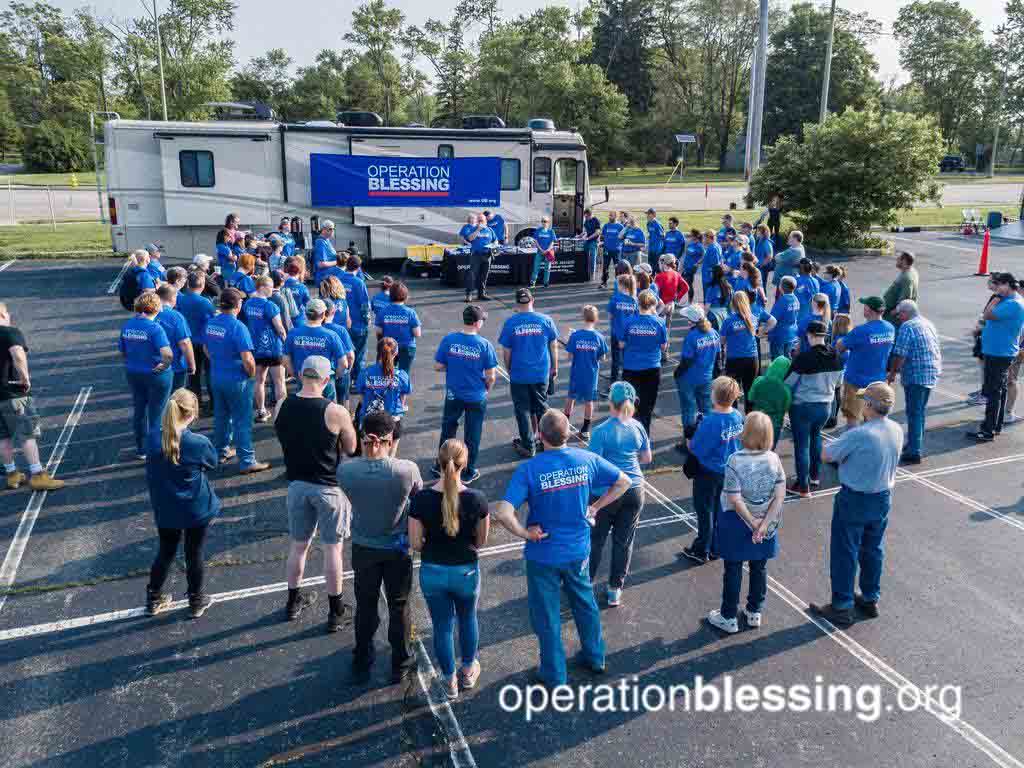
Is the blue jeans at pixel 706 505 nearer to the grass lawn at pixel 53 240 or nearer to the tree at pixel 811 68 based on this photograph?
the grass lawn at pixel 53 240

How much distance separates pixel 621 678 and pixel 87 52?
6407cm

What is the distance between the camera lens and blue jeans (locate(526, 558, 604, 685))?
15.9 ft

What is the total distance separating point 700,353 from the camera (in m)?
8.57

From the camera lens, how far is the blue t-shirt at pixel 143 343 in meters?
7.89

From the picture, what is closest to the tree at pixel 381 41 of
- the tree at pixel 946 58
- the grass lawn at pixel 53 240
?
the grass lawn at pixel 53 240

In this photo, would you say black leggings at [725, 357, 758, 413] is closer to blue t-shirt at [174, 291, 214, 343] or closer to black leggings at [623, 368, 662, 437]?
black leggings at [623, 368, 662, 437]

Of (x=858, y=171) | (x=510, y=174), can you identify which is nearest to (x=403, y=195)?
(x=510, y=174)

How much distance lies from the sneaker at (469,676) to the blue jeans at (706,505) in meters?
2.30

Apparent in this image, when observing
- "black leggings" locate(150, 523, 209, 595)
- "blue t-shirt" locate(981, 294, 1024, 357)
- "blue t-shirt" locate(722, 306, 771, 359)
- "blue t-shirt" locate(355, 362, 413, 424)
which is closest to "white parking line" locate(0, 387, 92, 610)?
"black leggings" locate(150, 523, 209, 595)

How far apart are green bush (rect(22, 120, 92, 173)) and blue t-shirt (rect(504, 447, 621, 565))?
56298 millimetres

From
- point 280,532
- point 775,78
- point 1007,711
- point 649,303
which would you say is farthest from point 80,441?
point 775,78

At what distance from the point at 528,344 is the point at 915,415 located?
4.54 m

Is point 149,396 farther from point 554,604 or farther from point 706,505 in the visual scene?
point 706,505

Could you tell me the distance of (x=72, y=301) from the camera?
16219 mm
